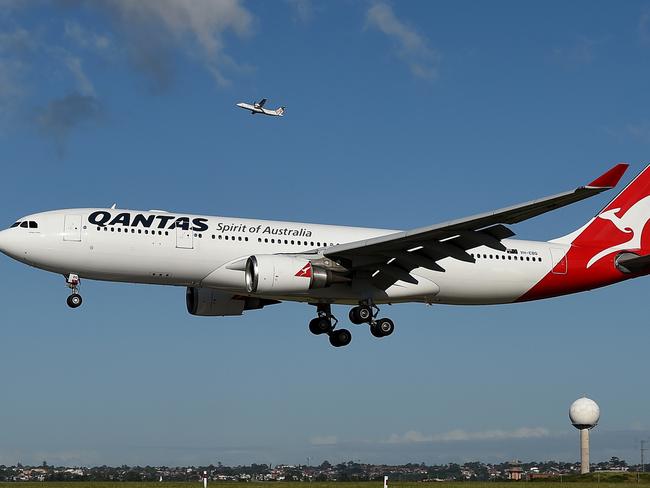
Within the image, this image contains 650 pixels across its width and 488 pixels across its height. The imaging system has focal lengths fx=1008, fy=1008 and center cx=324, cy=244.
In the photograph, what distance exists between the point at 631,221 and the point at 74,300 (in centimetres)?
2516

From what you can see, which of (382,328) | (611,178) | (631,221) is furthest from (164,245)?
(631,221)

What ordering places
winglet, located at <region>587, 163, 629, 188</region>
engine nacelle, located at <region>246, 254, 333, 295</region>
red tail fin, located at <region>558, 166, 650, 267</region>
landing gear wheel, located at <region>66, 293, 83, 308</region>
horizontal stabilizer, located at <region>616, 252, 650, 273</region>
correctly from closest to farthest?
winglet, located at <region>587, 163, 629, 188</region>, engine nacelle, located at <region>246, 254, 333, 295</region>, landing gear wheel, located at <region>66, 293, 83, 308</region>, horizontal stabilizer, located at <region>616, 252, 650, 273</region>, red tail fin, located at <region>558, 166, 650, 267</region>

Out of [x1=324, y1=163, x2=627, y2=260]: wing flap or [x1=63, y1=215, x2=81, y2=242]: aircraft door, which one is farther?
[x1=63, y1=215, x2=81, y2=242]: aircraft door

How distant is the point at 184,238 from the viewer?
38594 millimetres

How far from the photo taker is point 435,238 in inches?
1502

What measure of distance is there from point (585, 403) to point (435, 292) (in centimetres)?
3812

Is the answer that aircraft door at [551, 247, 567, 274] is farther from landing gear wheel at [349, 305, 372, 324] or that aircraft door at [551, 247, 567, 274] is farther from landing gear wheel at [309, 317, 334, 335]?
landing gear wheel at [309, 317, 334, 335]

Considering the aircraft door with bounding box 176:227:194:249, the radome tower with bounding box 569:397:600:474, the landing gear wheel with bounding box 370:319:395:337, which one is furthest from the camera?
the radome tower with bounding box 569:397:600:474

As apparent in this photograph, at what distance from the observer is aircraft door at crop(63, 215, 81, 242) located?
38.1 meters

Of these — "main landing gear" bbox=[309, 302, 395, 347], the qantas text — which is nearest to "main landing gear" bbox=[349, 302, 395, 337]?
"main landing gear" bbox=[309, 302, 395, 347]

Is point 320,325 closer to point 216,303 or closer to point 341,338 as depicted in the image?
point 341,338

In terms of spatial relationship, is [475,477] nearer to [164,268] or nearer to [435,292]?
[435,292]

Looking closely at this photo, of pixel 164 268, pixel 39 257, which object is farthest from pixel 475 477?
pixel 39 257

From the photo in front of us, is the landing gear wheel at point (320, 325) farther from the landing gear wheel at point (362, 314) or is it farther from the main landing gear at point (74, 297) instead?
the main landing gear at point (74, 297)
